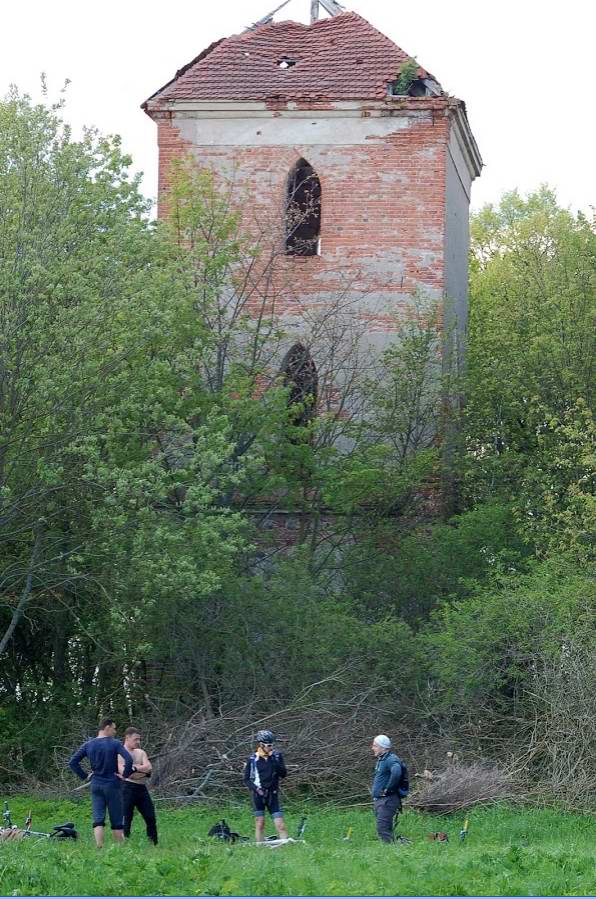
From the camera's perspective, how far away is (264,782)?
1580cm

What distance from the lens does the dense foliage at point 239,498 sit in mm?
20547

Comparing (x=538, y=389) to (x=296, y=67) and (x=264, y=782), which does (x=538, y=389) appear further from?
(x=264, y=782)

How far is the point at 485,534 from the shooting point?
26516 mm

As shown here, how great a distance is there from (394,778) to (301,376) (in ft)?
48.3

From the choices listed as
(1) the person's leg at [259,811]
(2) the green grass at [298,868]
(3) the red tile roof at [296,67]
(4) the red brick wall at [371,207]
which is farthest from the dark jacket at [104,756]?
(3) the red tile roof at [296,67]

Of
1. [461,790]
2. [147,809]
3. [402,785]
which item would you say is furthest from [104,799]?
[461,790]

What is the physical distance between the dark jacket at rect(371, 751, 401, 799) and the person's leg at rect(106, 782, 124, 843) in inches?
116

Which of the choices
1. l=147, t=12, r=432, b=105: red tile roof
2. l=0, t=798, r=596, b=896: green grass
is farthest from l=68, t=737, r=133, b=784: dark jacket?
l=147, t=12, r=432, b=105: red tile roof

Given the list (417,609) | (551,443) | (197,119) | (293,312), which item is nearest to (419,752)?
(417,609)

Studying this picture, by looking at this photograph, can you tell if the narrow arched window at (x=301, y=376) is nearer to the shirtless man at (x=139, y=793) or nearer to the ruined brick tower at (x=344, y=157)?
the ruined brick tower at (x=344, y=157)

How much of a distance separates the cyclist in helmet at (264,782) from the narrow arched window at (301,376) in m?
13.2

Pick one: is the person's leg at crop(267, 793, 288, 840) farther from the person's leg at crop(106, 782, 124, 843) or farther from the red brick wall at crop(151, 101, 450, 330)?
the red brick wall at crop(151, 101, 450, 330)

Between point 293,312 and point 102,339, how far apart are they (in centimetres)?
925

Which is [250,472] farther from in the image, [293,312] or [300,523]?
[293,312]
